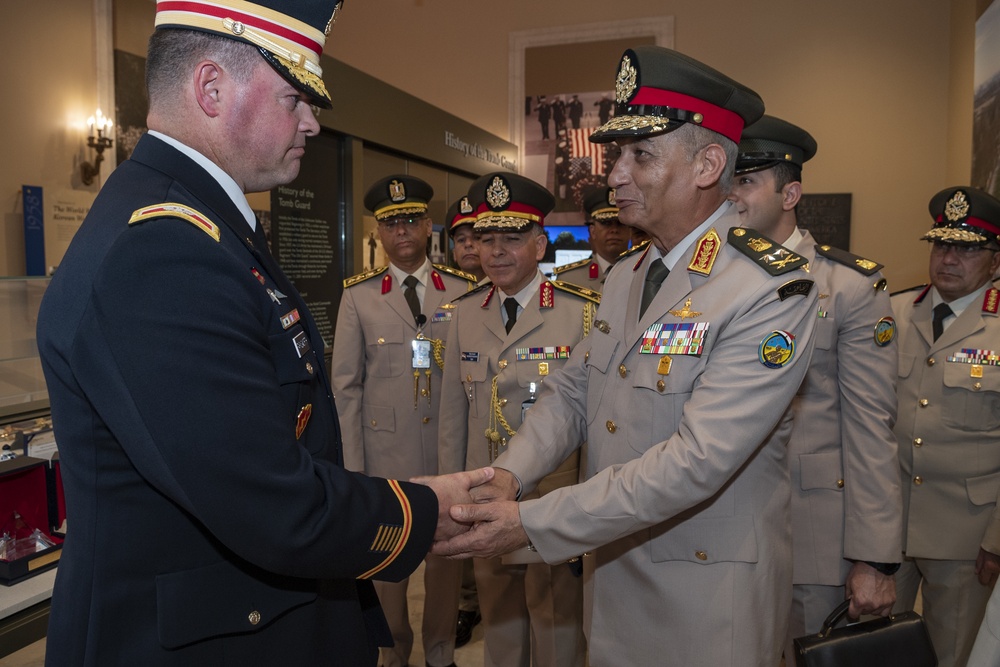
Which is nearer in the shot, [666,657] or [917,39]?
[666,657]

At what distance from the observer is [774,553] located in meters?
1.57

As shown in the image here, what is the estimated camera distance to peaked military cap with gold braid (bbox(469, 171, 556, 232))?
10.00 feet

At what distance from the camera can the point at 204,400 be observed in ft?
3.17

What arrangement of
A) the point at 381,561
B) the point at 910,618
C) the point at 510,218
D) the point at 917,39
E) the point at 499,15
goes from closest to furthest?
the point at 381,561 → the point at 910,618 → the point at 510,218 → the point at 917,39 → the point at 499,15

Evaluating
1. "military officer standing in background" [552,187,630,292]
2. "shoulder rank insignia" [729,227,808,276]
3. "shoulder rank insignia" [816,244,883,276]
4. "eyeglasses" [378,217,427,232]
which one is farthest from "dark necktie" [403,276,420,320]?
"shoulder rank insignia" [729,227,808,276]

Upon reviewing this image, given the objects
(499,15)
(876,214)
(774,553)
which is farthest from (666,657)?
(499,15)

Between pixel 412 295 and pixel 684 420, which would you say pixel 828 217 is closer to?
pixel 412 295

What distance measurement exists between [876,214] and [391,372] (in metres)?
7.25

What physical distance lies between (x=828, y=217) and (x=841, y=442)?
721 centimetres

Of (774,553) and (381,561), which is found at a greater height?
(381,561)

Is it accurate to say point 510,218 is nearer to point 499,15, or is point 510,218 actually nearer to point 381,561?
point 381,561

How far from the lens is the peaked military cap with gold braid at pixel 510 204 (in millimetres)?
3048

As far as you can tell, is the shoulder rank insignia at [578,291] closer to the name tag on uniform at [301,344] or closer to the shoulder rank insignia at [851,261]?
the shoulder rank insignia at [851,261]

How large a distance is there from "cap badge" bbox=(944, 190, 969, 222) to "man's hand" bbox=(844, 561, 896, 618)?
179 cm
